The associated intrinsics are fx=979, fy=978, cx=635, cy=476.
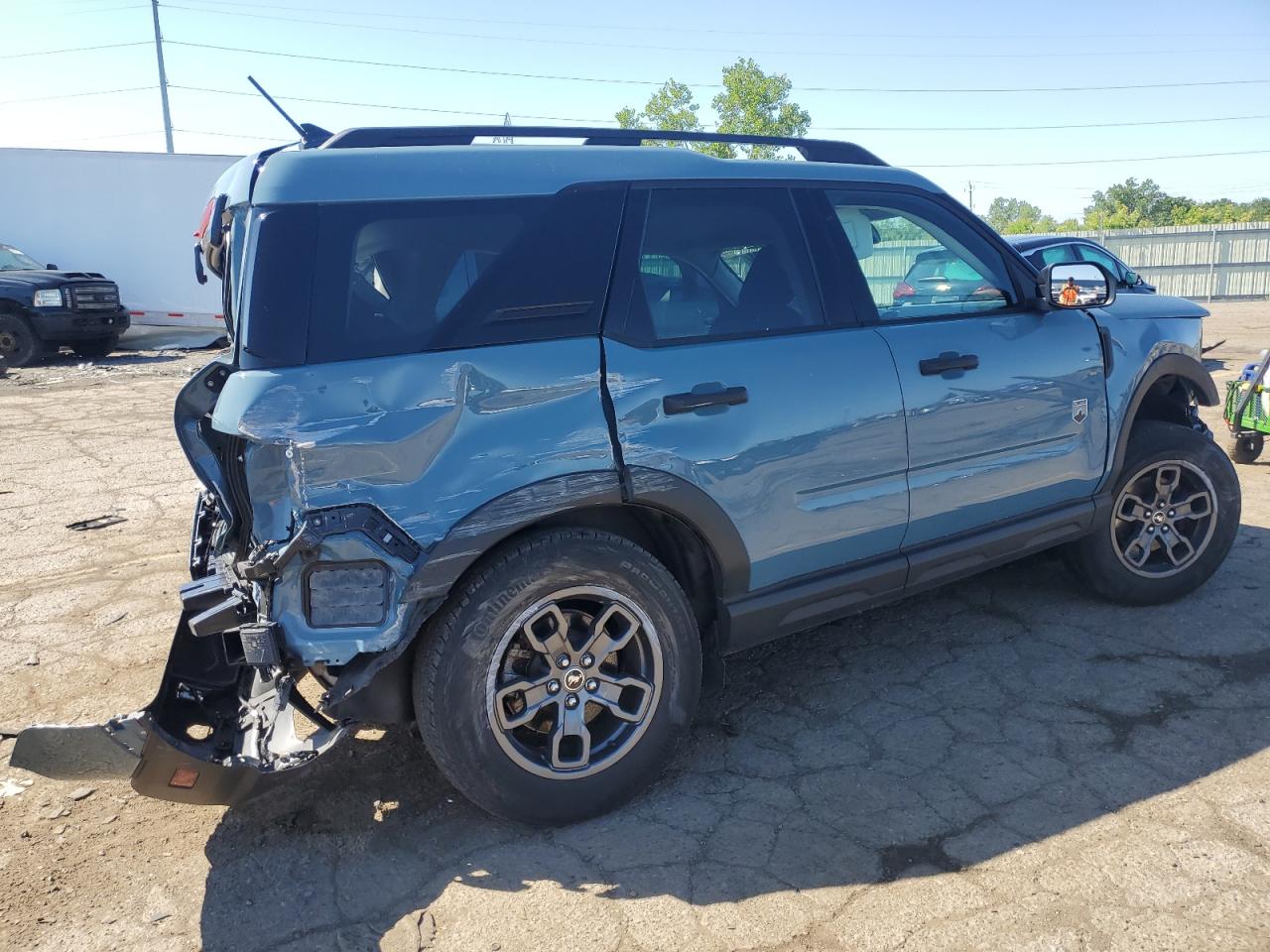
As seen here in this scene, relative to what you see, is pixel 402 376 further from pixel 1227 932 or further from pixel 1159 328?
pixel 1159 328

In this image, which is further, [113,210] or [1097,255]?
[113,210]

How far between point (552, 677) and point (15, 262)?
57.9ft

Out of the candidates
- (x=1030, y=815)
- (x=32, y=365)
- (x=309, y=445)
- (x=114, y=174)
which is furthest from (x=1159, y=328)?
(x=114, y=174)

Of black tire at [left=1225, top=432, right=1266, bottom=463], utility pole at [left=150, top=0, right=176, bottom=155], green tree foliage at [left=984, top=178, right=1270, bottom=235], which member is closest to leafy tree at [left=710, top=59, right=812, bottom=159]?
green tree foliage at [left=984, top=178, right=1270, bottom=235]

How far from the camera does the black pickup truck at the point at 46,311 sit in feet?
50.6

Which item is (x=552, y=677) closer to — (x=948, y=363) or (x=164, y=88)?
(x=948, y=363)

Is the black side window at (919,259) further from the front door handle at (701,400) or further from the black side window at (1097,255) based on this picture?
the black side window at (1097,255)

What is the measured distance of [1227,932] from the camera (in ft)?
8.08

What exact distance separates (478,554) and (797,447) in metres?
1.14

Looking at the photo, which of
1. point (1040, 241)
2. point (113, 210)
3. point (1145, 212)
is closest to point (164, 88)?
point (113, 210)

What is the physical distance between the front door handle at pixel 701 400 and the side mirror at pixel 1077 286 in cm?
163

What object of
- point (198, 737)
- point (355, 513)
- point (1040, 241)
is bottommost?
point (198, 737)

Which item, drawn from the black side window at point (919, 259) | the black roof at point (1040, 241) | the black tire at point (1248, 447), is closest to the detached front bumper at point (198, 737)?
the black side window at point (919, 259)

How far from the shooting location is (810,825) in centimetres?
299
